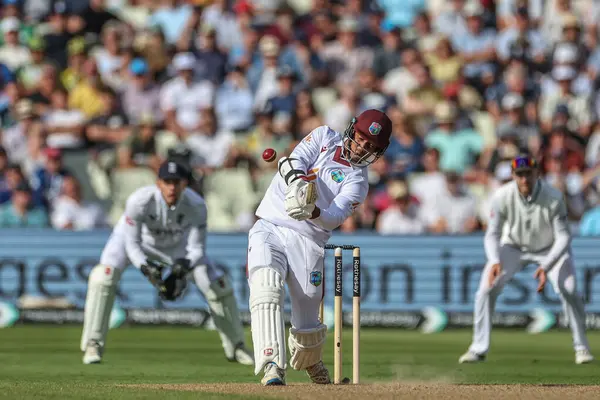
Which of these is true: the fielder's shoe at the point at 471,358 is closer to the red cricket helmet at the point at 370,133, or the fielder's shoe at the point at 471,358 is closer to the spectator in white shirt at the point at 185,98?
the red cricket helmet at the point at 370,133

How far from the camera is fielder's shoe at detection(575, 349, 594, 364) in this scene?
1322 cm

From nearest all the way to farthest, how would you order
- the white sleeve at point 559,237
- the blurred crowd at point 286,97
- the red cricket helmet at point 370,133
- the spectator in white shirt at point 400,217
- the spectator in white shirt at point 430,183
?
the red cricket helmet at point 370,133 → the white sleeve at point 559,237 → the spectator in white shirt at point 400,217 → the spectator in white shirt at point 430,183 → the blurred crowd at point 286,97

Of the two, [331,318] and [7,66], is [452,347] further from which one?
[7,66]

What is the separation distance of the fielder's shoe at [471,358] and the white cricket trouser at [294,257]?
3904mm

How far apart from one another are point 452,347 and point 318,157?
6.15 m

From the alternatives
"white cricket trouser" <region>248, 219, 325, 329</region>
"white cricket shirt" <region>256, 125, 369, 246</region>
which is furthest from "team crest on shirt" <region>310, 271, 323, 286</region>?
"white cricket shirt" <region>256, 125, 369, 246</region>

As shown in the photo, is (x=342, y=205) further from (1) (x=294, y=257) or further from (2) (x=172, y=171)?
(2) (x=172, y=171)

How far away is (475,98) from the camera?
20766mm

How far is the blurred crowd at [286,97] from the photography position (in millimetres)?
18781

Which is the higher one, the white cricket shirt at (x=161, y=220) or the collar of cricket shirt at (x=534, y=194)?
the collar of cricket shirt at (x=534, y=194)

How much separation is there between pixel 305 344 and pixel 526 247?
462 cm

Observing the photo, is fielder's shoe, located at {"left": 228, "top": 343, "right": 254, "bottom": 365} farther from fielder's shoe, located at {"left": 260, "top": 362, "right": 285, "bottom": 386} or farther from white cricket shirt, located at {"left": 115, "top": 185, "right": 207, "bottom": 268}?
fielder's shoe, located at {"left": 260, "top": 362, "right": 285, "bottom": 386}

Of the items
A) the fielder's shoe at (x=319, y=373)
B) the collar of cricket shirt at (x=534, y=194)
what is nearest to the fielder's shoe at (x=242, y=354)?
the fielder's shoe at (x=319, y=373)

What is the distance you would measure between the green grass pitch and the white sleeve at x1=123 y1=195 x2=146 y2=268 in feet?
3.84
